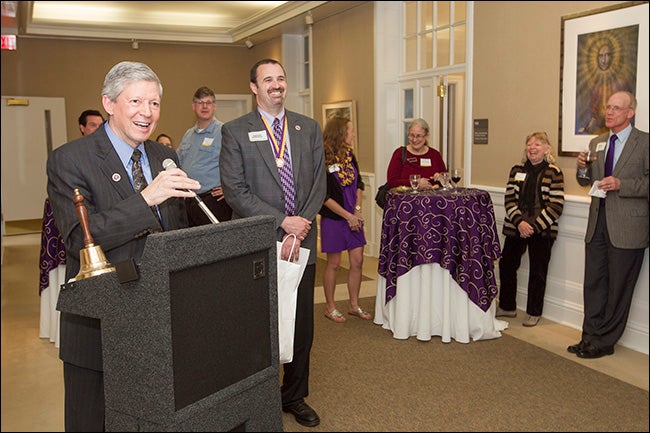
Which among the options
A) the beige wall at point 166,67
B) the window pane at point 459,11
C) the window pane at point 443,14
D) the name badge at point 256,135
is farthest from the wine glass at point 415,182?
the window pane at point 443,14

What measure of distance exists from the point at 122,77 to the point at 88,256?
43 centimetres

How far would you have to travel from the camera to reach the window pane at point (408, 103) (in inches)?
228

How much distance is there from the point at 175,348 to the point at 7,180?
85 cm

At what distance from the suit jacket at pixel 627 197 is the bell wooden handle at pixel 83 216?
7.00 ft

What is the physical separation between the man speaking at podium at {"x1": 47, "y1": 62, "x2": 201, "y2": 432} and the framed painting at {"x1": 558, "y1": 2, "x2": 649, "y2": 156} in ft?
5.41

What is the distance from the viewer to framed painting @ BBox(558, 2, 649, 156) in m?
2.21

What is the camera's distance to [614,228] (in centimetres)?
299

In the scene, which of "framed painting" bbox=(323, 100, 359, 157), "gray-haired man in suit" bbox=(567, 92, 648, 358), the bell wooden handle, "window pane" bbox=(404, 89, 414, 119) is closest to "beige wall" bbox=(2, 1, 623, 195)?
"gray-haired man in suit" bbox=(567, 92, 648, 358)

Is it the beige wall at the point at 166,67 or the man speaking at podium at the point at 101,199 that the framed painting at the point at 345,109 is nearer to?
the beige wall at the point at 166,67

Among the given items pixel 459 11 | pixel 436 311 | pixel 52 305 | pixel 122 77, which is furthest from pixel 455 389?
pixel 459 11

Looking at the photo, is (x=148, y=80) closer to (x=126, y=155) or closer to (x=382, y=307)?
(x=126, y=155)

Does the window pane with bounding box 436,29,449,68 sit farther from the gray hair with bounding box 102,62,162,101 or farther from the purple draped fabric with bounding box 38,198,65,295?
the gray hair with bounding box 102,62,162,101

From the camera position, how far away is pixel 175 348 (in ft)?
3.95

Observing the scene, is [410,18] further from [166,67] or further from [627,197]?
[166,67]
